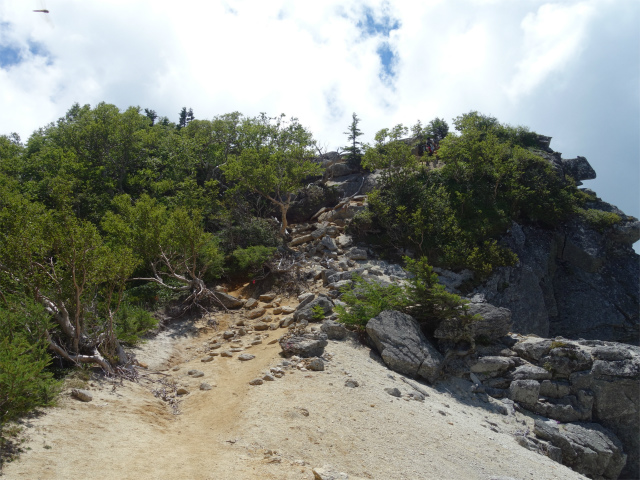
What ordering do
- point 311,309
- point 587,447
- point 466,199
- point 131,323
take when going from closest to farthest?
point 587,447 < point 131,323 < point 311,309 < point 466,199

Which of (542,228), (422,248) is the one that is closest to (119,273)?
(422,248)

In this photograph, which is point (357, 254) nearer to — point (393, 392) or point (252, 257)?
point (252, 257)

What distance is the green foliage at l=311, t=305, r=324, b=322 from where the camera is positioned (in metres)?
14.3

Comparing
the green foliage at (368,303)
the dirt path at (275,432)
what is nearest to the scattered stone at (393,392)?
the dirt path at (275,432)

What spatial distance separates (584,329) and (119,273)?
2321 centimetres

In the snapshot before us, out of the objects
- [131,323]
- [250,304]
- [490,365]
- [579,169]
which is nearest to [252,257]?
[250,304]

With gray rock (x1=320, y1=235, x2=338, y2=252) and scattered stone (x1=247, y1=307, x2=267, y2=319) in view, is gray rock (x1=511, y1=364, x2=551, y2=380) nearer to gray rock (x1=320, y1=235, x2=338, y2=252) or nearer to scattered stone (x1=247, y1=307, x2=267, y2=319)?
scattered stone (x1=247, y1=307, x2=267, y2=319)

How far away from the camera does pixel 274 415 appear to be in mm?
8664

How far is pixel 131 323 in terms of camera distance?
12.6 m

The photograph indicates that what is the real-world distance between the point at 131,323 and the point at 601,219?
25203 millimetres

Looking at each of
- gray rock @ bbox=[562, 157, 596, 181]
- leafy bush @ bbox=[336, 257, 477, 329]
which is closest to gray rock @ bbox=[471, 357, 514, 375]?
leafy bush @ bbox=[336, 257, 477, 329]

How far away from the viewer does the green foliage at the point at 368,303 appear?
13.7 meters

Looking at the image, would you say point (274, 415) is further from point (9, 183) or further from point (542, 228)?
point (542, 228)

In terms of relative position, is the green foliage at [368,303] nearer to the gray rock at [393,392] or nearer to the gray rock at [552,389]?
the gray rock at [393,392]
